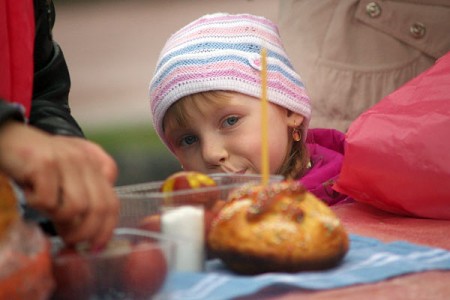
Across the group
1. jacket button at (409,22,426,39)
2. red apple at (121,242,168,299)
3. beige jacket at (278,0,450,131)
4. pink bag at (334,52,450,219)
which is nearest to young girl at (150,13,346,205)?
pink bag at (334,52,450,219)

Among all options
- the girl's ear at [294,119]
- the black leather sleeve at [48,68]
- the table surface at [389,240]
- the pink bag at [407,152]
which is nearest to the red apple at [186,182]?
the table surface at [389,240]

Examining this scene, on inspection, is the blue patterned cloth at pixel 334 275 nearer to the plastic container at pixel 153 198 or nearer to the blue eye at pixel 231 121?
the plastic container at pixel 153 198

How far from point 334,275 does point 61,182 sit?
13.7 inches

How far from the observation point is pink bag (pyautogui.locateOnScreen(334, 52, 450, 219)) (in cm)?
167

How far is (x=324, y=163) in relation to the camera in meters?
2.18

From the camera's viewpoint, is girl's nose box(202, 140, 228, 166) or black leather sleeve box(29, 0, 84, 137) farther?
girl's nose box(202, 140, 228, 166)

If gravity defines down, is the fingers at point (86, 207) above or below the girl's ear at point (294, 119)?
above

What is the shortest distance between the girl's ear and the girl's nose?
0.78 ft

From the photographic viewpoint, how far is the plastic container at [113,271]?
827 mm

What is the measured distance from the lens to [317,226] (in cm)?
101

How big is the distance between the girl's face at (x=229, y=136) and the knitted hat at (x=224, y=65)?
0.12 ft

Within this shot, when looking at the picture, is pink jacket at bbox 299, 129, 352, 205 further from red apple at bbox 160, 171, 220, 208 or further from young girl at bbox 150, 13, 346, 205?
red apple at bbox 160, 171, 220, 208

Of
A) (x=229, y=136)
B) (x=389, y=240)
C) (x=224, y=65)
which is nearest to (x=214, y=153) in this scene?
(x=229, y=136)

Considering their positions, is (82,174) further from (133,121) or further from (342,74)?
(133,121)
